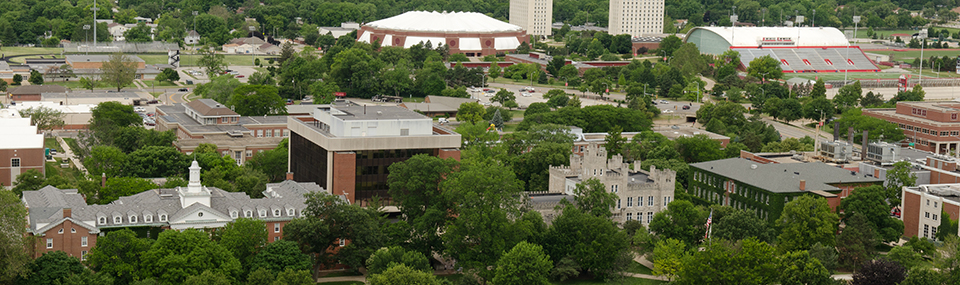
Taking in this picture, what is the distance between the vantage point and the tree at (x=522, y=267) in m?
67.4

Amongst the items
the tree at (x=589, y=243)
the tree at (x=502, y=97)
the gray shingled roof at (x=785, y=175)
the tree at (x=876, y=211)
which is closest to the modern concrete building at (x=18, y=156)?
the tree at (x=589, y=243)

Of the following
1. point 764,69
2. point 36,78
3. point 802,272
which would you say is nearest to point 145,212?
point 802,272

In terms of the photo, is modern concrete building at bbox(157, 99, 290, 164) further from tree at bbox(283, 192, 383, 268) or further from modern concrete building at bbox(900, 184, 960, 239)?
modern concrete building at bbox(900, 184, 960, 239)

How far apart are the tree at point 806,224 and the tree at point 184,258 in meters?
35.4

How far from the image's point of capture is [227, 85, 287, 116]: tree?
12731 cm

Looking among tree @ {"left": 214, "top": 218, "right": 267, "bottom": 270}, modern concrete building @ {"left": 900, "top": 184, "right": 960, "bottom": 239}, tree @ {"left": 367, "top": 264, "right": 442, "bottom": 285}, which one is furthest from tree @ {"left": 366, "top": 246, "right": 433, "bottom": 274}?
modern concrete building @ {"left": 900, "top": 184, "right": 960, "bottom": 239}

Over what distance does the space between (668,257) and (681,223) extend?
7.49 metres

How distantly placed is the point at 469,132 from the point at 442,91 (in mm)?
51914

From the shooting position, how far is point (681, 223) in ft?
260

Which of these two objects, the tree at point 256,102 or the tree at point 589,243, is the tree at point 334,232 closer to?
the tree at point 589,243

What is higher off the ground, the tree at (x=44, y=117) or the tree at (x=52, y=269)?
the tree at (x=44, y=117)

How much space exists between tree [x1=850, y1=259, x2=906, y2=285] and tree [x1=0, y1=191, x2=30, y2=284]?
46391 mm

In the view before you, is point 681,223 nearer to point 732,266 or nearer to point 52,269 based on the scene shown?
point 732,266

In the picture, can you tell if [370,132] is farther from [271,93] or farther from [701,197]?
[271,93]
